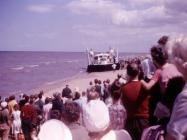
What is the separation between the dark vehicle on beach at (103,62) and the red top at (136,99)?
4561cm

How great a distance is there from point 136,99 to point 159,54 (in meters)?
0.63

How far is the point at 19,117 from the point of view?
39.5 feet

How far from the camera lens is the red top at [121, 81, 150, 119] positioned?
5.13m

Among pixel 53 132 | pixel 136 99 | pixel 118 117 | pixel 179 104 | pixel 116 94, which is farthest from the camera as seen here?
pixel 116 94

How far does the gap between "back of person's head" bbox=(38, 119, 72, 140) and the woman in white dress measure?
8883 mm

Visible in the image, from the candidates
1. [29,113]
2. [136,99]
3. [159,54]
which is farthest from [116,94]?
[29,113]

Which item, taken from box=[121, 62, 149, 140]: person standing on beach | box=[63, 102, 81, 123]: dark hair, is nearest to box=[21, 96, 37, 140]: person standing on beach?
box=[121, 62, 149, 140]: person standing on beach

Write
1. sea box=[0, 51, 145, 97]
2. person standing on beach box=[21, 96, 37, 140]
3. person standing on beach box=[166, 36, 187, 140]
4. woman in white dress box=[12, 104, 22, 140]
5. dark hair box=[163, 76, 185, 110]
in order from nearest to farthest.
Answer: person standing on beach box=[166, 36, 187, 140] < dark hair box=[163, 76, 185, 110] < person standing on beach box=[21, 96, 37, 140] < woman in white dress box=[12, 104, 22, 140] < sea box=[0, 51, 145, 97]

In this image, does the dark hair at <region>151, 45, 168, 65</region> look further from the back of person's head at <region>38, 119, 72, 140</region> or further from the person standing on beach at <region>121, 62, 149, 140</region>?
the back of person's head at <region>38, 119, 72, 140</region>

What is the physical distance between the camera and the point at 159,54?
15.7 ft

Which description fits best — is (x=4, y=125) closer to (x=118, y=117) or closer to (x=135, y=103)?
(x=118, y=117)

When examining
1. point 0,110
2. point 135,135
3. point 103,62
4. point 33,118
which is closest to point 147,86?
point 135,135

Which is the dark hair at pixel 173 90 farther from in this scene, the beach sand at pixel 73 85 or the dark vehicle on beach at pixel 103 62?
the dark vehicle on beach at pixel 103 62

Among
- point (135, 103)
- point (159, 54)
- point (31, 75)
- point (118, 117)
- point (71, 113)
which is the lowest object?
point (31, 75)
